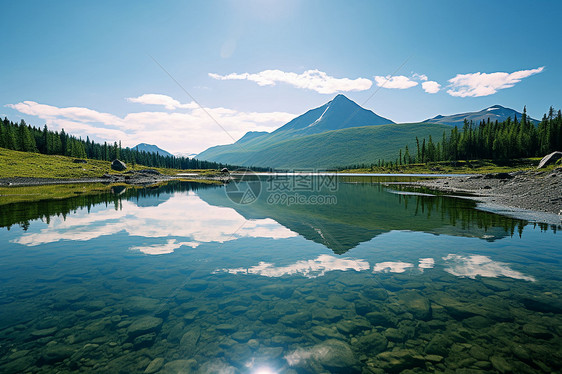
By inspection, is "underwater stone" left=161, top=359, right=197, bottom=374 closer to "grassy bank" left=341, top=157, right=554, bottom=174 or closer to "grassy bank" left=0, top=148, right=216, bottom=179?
"grassy bank" left=0, top=148, right=216, bottom=179

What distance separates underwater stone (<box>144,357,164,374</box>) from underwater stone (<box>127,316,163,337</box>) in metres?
1.57

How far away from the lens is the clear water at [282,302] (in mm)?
6992

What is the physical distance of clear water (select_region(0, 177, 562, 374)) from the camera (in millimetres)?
6992

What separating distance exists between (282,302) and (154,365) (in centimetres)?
478

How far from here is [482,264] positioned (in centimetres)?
1392

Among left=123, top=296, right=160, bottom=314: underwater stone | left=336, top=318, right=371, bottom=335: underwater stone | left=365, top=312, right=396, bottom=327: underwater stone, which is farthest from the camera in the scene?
left=123, top=296, right=160, bottom=314: underwater stone

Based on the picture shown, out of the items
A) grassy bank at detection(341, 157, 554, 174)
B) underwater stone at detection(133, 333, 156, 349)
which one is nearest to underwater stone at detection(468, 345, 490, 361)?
underwater stone at detection(133, 333, 156, 349)

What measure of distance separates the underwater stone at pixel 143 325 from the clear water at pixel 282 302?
5 cm

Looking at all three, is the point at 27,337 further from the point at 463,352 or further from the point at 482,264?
the point at 482,264

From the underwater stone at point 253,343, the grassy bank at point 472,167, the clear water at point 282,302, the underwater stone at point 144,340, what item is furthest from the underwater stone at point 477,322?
the grassy bank at point 472,167

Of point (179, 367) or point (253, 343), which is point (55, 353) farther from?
point (253, 343)

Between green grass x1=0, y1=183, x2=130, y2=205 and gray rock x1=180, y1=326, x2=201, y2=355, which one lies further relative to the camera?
green grass x1=0, y1=183, x2=130, y2=205

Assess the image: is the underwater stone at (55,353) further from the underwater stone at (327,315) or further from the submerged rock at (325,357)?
the underwater stone at (327,315)
